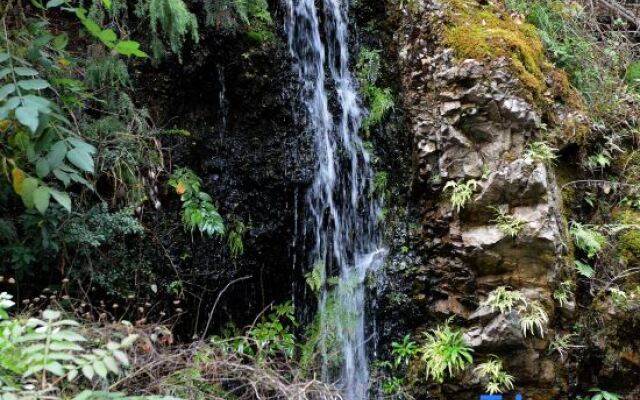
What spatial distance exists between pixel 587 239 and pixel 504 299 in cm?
106

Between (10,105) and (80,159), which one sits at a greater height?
(10,105)

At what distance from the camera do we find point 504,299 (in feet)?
14.7

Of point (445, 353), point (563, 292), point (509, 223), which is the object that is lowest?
point (445, 353)

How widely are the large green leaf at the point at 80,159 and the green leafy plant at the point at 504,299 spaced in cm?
333

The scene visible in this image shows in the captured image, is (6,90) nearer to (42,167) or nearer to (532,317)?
(42,167)

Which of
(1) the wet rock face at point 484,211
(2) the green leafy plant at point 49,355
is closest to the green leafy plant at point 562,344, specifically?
(1) the wet rock face at point 484,211

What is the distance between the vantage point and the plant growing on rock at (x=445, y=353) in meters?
4.48

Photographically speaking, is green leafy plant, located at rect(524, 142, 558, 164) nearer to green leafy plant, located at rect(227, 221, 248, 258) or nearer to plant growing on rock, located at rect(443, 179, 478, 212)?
plant growing on rock, located at rect(443, 179, 478, 212)

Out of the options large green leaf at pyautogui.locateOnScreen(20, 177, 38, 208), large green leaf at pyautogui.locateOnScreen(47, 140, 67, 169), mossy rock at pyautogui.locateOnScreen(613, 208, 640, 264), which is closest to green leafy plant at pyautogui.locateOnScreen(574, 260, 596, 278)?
mossy rock at pyautogui.locateOnScreen(613, 208, 640, 264)

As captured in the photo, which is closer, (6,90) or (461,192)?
(6,90)

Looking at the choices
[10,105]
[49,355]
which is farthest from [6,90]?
[49,355]

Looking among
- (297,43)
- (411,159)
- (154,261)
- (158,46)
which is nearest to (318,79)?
(297,43)

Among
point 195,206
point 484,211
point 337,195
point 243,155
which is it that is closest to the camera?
point 484,211

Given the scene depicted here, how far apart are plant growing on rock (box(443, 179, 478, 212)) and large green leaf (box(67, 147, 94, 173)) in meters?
3.05
